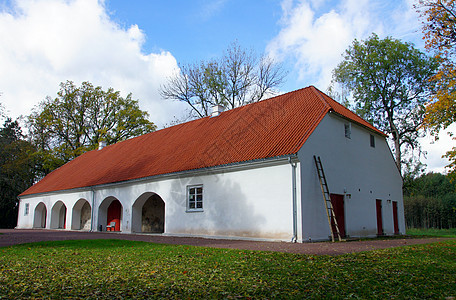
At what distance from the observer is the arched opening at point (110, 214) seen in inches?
810

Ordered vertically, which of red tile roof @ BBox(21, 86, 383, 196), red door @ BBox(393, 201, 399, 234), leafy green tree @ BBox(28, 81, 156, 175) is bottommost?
red door @ BBox(393, 201, 399, 234)

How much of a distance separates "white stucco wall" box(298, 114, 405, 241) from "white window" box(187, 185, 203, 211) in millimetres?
4717

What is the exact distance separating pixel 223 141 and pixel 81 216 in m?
12.7

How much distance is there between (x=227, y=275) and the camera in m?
Answer: 5.92

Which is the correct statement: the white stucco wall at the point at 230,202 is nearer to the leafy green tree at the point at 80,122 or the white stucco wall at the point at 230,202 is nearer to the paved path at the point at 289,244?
the paved path at the point at 289,244

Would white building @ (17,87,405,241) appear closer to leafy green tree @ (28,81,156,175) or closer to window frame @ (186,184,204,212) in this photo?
window frame @ (186,184,204,212)

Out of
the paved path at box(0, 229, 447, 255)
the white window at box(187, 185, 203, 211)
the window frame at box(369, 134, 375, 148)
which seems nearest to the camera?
the paved path at box(0, 229, 447, 255)

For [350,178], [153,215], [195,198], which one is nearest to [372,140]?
[350,178]

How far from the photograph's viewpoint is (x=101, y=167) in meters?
23.9

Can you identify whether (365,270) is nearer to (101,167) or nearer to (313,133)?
(313,133)

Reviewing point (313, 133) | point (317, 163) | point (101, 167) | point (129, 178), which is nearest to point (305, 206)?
point (317, 163)

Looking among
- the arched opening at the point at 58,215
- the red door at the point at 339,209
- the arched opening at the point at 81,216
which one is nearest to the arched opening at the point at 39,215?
the arched opening at the point at 58,215

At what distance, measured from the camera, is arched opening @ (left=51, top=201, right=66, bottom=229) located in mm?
25062

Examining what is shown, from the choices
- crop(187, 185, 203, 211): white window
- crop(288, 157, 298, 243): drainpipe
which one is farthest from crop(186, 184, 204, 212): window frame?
crop(288, 157, 298, 243): drainpipe
